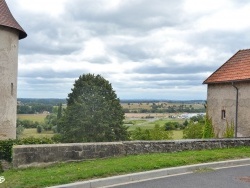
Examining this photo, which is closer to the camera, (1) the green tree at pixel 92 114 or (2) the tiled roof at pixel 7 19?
(2) the tiled roof at pixel 7 19

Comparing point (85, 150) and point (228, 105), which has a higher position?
point (228, 105)

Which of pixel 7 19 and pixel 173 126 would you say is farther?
pixel 173 126

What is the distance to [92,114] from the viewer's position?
131ft

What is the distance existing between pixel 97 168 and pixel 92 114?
29.4 meters

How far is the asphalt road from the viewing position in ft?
31.6

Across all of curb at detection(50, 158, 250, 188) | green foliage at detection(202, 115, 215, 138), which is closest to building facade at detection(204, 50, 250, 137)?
green foliage at detection(202, 115, 215, 138)

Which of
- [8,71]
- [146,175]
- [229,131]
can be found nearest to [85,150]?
[146,175]

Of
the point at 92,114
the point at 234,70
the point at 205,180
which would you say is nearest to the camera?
the point at 205,180

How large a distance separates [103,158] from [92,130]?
26.6 m

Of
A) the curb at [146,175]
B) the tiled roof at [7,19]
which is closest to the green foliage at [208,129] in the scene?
the tiled roof at [7,19]

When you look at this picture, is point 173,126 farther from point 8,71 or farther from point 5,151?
point 5,151

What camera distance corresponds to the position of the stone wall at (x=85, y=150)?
37.9 ft

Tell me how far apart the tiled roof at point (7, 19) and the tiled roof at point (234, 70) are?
534 inches

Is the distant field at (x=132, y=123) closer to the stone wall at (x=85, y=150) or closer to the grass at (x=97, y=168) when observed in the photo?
the stone wall at (x=85, y=150)
